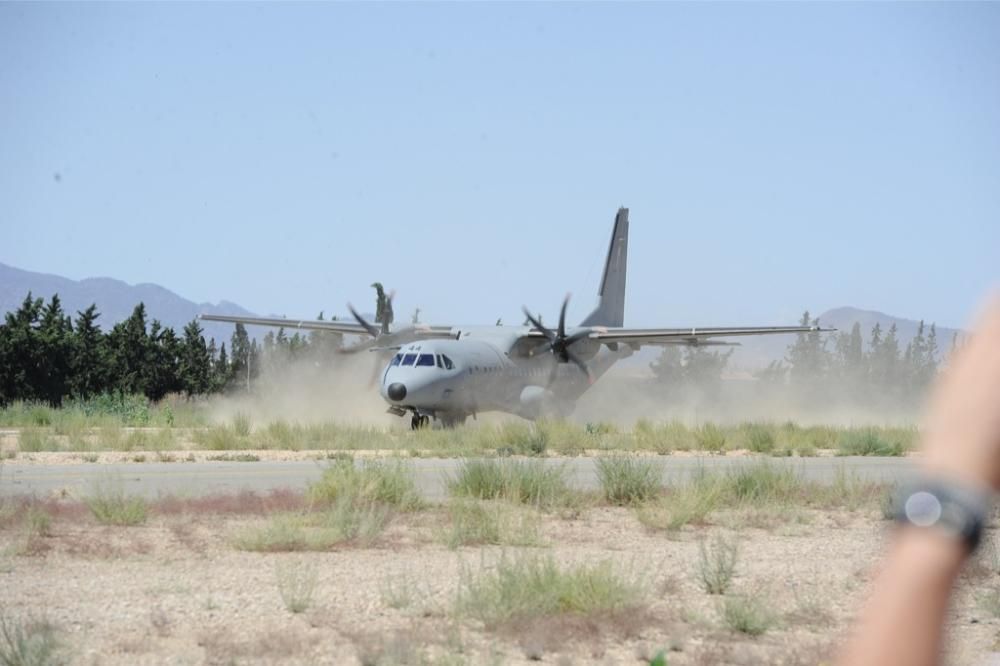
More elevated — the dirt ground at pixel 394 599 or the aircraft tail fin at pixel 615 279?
the aircraft tail fin at pixel 615 279

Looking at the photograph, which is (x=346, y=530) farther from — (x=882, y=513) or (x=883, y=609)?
(x=883, y=609)

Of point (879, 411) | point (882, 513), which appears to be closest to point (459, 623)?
point (882, 513)

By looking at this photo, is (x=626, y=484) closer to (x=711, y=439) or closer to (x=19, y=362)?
(x=711, y=439)

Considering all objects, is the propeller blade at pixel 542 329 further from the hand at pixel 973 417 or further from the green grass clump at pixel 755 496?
the hand at pixel 973 417

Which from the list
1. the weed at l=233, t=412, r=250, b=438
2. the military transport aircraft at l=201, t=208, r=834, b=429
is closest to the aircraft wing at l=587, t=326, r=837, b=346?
the military transport aircraft at l=201, t=208, r=834, b=429

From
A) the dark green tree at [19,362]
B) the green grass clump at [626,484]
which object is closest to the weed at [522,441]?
the green grass clump at [626,484]

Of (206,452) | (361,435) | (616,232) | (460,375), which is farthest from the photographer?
(616,232)

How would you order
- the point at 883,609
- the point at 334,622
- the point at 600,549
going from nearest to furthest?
1. the point at 883,609
2. the point at 334,622
3. the point at 600,549

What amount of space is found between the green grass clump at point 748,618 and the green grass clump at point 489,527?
3246mm

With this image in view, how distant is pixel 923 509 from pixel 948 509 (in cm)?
→ 3

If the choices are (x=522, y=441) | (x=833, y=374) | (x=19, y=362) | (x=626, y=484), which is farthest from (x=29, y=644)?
(x=833, y=374)

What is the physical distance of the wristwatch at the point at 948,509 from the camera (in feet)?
3.89

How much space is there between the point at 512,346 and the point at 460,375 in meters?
4.29

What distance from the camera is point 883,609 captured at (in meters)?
1.16
